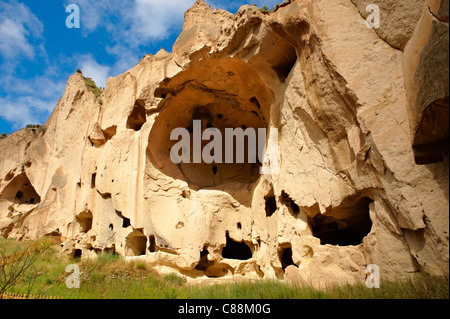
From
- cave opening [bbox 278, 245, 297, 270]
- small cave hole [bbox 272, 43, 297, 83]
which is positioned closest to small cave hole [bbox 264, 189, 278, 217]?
cave opening [bbox 278, 245, 297, 270]

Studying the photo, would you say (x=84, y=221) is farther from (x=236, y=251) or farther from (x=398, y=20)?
(x=398, y=20)

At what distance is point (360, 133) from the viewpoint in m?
5.95

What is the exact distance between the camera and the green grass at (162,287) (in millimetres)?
4332

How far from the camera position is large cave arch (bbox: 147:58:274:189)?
399 inches

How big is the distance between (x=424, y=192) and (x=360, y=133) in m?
1.68

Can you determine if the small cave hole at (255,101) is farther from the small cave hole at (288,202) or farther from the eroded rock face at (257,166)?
the small cave hole at (288,202)

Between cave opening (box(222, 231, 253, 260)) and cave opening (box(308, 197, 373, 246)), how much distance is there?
3963 mm

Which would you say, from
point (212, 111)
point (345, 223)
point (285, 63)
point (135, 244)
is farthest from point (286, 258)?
point (212, 111)

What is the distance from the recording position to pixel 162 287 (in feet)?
24.5

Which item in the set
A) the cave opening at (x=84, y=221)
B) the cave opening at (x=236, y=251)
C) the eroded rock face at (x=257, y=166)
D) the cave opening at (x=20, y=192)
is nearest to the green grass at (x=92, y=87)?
the eroded rock face at (x=257, y=166)

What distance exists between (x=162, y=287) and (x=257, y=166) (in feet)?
19.9

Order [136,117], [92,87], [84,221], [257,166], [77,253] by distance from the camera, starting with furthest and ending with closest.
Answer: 1. [92,87]
2. [84,221]
3. [257,166]
4. [77,253]
5. [136,117]

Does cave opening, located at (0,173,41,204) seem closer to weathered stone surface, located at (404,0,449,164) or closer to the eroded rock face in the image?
the eroded rock face
